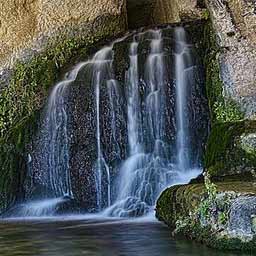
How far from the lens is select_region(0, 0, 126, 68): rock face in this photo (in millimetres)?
11719

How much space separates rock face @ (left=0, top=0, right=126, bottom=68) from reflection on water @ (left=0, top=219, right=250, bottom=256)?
4.90 meters

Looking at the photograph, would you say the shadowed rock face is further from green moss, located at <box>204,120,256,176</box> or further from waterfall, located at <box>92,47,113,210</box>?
waterfall, located at <box>92,47,113,210</box>

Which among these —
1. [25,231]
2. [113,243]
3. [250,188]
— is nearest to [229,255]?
[250,188]

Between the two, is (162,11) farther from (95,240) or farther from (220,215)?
(220,215)

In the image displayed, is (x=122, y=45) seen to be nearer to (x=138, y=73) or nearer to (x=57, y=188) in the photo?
(x=138, y=73)

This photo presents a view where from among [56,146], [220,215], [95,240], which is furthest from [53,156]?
[220,215]

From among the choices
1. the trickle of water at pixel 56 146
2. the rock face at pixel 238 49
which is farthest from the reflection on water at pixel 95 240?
the rock face at pixel 238 49

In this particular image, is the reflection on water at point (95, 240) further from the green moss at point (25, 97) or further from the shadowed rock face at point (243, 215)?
the green moss at point (25, 97)

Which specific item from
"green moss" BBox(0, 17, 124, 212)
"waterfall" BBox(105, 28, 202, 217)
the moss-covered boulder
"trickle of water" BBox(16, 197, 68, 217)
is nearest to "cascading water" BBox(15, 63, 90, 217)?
"trickle of water" BBox(16, 197, 68, 217)

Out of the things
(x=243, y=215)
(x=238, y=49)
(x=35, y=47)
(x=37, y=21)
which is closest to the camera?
(x=243, y=215)

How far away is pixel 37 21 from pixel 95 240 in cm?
686

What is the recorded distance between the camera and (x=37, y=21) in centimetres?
1195

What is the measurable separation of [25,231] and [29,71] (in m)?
5.04

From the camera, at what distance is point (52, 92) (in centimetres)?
1052
